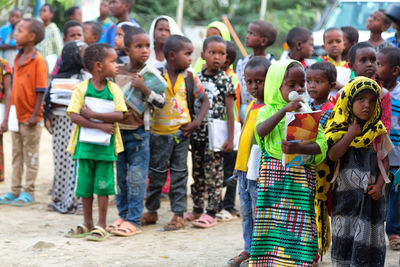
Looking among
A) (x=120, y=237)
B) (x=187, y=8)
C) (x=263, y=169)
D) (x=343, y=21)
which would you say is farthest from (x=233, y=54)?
(x=187, y=8)

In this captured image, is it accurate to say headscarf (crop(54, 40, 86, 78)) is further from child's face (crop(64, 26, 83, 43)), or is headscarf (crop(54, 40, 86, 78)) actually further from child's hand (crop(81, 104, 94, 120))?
child's hand (crop(81, 104, 94, 120))

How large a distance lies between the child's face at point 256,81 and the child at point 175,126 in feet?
4.65

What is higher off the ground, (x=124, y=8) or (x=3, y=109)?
(x=124, y=8)

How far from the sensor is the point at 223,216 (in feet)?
22.7

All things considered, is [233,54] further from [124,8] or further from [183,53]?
[124,8]

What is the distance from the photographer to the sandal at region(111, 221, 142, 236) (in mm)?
6084

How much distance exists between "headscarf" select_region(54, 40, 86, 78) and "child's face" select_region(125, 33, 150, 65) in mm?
1074

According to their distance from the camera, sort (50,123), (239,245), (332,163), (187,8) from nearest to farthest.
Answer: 1. (332,163)
2. (239,245)
3. (50,123)
4. (187,8)

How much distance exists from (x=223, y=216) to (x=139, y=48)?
2.04m

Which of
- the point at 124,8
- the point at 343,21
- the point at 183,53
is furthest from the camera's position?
the point at 343,21

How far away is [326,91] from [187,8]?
19648 mm

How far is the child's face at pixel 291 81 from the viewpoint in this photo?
14.4 feet

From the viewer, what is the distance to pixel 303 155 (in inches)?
166

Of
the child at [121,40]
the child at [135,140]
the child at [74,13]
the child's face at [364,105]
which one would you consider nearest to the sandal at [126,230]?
the child at [135,140]
